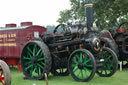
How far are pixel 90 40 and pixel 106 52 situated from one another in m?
1.44

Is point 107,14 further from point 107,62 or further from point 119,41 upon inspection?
point 107,62

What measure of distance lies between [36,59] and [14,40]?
3666mm

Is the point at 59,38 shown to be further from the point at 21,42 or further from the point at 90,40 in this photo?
the point at 21,42

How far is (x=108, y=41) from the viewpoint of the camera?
10.5 m

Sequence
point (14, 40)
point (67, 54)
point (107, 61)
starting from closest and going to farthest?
point (67, 54) → point (107, 61) → point (14, 40)

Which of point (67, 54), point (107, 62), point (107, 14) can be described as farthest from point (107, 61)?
point (107, 14)

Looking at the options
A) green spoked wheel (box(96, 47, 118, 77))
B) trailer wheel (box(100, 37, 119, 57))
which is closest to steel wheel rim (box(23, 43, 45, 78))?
green spoked wheel (box(96, 47, 118, 77))

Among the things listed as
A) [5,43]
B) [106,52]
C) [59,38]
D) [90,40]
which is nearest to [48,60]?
[59,38]

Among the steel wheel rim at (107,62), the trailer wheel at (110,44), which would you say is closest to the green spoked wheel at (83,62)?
the steel wheel rim at (107,62)

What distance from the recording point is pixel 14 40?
11312 millimetres

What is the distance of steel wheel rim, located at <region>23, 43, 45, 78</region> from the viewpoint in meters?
7.94

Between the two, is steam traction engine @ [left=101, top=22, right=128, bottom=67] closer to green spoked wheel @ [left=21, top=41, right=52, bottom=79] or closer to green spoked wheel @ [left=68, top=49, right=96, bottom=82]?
green spoked wheel @ [left=68, top=49, right=96, bottom=82]

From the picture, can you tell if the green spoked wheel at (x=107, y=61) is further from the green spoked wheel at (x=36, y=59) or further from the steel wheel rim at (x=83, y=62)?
the green spoked wheel at (x=36, y=59)

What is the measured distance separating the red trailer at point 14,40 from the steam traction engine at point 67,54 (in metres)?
2.68
